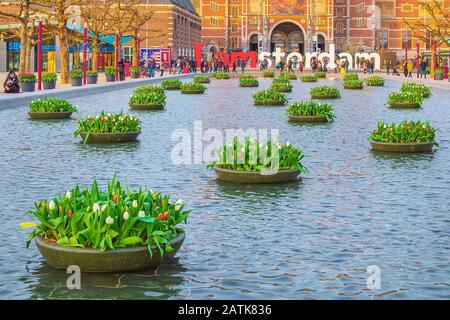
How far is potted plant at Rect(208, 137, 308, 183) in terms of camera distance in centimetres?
1212

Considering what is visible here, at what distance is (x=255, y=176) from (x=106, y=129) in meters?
6.40

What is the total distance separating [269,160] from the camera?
1222 cm

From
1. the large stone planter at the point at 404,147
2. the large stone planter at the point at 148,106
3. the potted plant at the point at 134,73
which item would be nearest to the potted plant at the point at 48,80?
the large stone planter at the point at 148,106

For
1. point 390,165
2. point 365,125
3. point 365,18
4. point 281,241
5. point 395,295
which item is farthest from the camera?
point 365,18

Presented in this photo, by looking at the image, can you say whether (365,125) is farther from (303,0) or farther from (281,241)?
(303,0)

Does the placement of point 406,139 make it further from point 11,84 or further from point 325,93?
point 11,84

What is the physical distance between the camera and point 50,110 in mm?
24531

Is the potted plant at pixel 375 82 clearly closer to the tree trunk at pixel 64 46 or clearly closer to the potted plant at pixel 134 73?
the tree trunk at pixel 64 46

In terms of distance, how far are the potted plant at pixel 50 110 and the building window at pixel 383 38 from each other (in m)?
121

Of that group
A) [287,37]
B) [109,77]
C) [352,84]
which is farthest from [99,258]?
[287,37]

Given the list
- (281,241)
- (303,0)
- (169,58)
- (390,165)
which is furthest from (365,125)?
(303,0)

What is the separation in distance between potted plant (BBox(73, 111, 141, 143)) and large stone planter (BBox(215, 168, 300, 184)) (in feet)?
19.3

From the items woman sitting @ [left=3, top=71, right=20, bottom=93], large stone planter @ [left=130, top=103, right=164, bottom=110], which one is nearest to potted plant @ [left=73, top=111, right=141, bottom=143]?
large stone planter @ [left=130, top=103, right=164, bottom=110]
